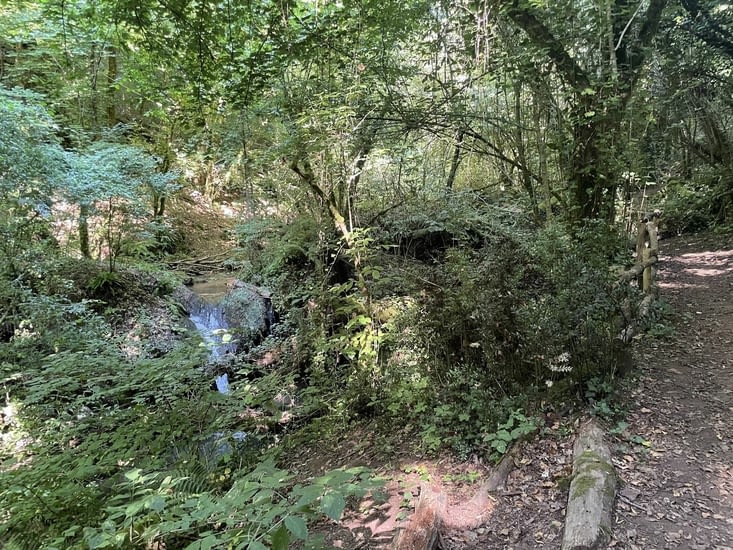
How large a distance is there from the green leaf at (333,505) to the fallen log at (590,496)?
174cm

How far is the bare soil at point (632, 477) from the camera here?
2.71m

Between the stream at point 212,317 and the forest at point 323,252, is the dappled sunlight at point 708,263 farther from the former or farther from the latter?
the stream at point 212,317

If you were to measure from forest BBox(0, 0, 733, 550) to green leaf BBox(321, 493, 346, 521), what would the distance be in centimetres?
2

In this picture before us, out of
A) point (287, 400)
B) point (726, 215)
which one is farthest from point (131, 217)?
point (726, 215)

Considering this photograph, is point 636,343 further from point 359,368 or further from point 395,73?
point 395,73

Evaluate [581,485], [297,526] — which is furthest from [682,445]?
[297,526]

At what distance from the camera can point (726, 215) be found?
1125 cm

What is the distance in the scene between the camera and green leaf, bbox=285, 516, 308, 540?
4.87 ft

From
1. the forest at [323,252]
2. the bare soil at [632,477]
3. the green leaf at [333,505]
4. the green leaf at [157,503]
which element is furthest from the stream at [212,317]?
the green leaf at [333,505]

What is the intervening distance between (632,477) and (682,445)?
677 mm

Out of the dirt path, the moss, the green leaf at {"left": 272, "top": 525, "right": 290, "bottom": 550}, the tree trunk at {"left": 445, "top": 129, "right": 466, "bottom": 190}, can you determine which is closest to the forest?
the green leaf at {"left": 272, "top": 525, "right": 290, "bottom": 550}

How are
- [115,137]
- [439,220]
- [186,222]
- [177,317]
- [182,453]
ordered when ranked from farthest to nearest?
[186,222], [115,137], [177,317], [439,220], [182,453]

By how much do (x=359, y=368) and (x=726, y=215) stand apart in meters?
11.9

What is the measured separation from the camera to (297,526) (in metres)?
1.52
